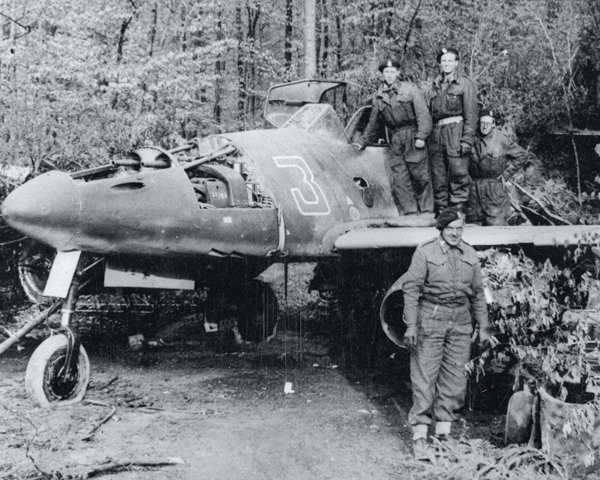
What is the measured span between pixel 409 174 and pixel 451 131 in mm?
Result: 764

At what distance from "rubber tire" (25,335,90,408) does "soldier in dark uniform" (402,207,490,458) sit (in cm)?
336

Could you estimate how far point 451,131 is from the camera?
27.6 ft

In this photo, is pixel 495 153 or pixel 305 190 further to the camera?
pixel 495 153

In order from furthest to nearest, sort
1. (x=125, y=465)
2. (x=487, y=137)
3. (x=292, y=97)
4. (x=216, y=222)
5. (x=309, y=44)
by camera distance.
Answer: (x=309, y=44) < (x=292, y=97) < (x=487, y=137) < (x=216, y=222) < (x=125, y=465)

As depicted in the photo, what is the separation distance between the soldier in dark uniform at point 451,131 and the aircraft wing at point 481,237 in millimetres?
1825

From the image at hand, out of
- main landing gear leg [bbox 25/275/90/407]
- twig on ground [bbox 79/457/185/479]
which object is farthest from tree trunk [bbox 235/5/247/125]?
twig on ground [bbox 79/457/185/479]

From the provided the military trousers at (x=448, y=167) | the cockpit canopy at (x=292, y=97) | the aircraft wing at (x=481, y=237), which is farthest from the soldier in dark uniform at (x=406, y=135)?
the aircraft wing at (x=481, y=237)

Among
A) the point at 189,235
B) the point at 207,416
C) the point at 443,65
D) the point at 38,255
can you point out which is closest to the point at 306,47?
the point at 443,65

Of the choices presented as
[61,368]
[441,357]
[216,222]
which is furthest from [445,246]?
[61,368]

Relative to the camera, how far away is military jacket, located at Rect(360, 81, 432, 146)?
8203 millimetres

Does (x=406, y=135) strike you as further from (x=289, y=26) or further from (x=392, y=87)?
(x=289, y=26)

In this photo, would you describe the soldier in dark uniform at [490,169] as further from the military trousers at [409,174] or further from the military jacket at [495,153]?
the military trousers at [409,174]

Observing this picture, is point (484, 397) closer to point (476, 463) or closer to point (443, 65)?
point (476, 463)

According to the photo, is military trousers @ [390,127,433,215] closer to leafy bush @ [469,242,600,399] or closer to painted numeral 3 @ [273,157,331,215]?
painted numeral 3 @ [273,157,331,215]
